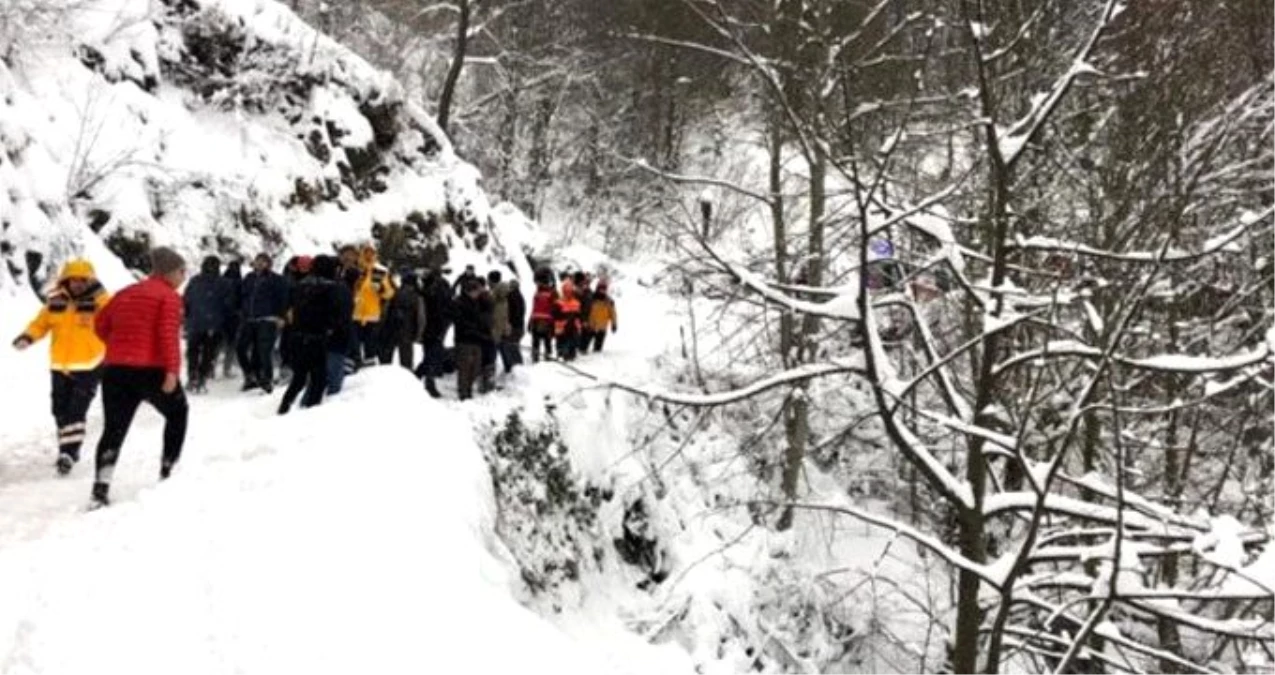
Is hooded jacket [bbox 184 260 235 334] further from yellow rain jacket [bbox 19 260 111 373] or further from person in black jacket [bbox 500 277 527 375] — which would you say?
yellow rain jacket [bbox 19 260 111 373]

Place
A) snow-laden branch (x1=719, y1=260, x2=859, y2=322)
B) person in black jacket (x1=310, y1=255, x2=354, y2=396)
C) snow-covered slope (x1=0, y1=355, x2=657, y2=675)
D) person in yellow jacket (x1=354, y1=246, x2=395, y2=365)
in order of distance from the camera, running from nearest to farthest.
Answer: snow-covered slope (x1=0, y1=355, x2=657, y2=675)
snow-laden branch (x1=719, y1=260, x2=859, y2=322)
person in black jacket (x1=310, y1=255, x2=354, y2=396)
person in yellow jacket (x1=354, y1=246, x2=395, y2=365)

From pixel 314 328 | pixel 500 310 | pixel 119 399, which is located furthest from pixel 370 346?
pixel 119 399

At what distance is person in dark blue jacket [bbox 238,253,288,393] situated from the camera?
12.1 metres

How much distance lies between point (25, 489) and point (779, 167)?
35.5 feet

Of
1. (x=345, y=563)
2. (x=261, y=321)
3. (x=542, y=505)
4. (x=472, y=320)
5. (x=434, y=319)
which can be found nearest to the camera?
(x=345, y=563)

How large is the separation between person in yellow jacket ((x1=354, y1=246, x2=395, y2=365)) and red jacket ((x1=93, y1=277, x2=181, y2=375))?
4.70 meters

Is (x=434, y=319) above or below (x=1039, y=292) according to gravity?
below

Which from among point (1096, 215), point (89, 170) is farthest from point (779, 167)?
point (89, 170)

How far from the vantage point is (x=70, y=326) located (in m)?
8.12

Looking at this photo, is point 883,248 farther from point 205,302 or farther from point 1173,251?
point 205,302

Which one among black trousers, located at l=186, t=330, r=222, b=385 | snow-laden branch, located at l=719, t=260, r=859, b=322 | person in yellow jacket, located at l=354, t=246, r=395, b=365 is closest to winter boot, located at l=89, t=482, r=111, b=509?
snow-laden branch, located at l=719, t=260, r=859, b=322

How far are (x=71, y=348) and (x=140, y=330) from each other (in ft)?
4.28

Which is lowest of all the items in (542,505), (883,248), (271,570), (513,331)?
(542,505)

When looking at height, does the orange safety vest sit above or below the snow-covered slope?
above
